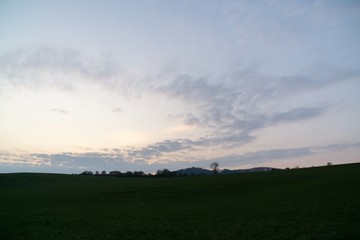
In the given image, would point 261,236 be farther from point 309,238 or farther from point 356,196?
point 356,196

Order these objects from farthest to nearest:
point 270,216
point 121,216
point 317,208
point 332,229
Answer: point 121,216 < point 317,208 < point 270,216 < point 332,229

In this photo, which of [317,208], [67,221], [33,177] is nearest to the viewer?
[317,208]

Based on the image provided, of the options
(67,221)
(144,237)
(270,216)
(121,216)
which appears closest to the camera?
(144,237)

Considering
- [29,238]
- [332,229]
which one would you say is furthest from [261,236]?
[29,238]

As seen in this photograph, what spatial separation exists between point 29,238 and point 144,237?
30.6ft

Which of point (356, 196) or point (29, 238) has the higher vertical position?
point (356, 196)

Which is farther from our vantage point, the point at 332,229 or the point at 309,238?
the point at 332,229

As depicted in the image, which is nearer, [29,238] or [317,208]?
[29,238]

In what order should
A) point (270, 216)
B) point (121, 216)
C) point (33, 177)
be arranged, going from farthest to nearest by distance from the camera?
point (33, 177) → point (121, 216) → point (270, 216)

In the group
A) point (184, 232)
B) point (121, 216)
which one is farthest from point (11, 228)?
point (184, 232)

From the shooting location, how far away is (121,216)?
34156 mm

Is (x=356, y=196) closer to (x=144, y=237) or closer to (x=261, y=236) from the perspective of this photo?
(x=261, y=236)

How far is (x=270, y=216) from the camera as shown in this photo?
27.7m

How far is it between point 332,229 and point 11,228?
1058 inches
